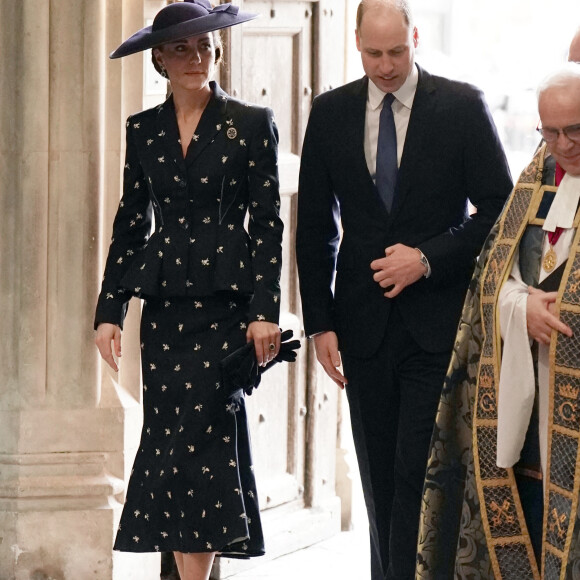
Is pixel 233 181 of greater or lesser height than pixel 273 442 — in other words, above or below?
above

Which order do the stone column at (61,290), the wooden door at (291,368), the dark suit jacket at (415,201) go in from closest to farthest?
the dark suit jacket at (415,201), the stone column at (61,290), the wooden door at (291,368)

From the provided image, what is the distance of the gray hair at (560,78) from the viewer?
10.4 ft

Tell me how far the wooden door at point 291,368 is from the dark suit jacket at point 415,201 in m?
0.97

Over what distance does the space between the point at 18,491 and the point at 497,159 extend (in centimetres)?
197

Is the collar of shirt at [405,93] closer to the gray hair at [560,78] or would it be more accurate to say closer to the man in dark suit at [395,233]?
the man in dark suit at [395,233]

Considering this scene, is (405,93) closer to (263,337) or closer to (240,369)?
(263,337)

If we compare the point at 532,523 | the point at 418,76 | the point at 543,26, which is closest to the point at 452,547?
the point at 532,523

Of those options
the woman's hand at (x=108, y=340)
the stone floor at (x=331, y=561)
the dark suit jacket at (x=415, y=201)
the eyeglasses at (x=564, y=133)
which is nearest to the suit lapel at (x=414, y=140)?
the dark suit jacket at (x=415, y=201)

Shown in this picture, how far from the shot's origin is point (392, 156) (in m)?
→ 3.78

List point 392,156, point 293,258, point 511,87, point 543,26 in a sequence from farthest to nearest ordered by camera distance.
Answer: point 543,26 < point 511,87 < point 293,258 < point 392,156

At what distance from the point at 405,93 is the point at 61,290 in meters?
1.42

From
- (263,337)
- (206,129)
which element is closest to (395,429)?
(263,337)

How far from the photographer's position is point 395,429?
3.92 metres

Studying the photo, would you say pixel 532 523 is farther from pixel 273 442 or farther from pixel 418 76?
pixel 273 442
